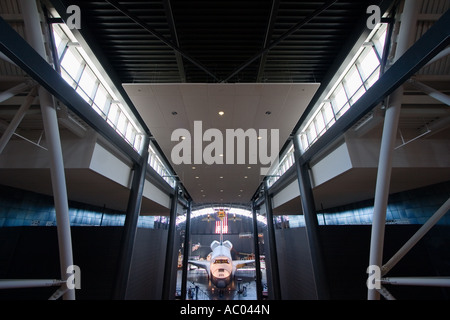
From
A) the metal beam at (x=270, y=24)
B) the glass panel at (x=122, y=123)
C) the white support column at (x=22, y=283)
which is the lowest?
the white support column at (x=22, y=283)

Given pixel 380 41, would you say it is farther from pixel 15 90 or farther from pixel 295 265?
pixel 295 265

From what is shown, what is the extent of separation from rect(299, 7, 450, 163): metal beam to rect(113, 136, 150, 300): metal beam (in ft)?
39.3

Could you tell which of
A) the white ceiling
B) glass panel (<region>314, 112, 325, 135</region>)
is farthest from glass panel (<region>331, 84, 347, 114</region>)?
the white ceiling

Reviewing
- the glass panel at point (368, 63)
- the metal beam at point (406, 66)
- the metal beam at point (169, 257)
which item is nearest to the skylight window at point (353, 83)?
the glass panel at point (368, 63)

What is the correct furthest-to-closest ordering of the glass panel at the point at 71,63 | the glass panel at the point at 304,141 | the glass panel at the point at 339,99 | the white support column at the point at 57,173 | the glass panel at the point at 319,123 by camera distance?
the glass panel at the point at 304,141 → the glass panel at the point at 319,123 → the glass panel at the point at 339,99 → the glass panel at the point at 71,63 → the white support column at the point at 57,173

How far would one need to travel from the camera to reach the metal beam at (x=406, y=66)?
3783mm

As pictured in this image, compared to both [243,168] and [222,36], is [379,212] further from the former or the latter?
[243,168]

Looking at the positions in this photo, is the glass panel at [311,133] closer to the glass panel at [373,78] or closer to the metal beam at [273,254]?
the glass panel at [373,78]

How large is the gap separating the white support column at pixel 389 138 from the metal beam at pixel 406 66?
0.30 m

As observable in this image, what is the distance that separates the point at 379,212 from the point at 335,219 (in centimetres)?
1684

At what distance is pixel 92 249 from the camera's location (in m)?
11.0

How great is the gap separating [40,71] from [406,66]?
9522mm

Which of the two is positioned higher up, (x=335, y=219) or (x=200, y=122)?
(x=200, y=122)
